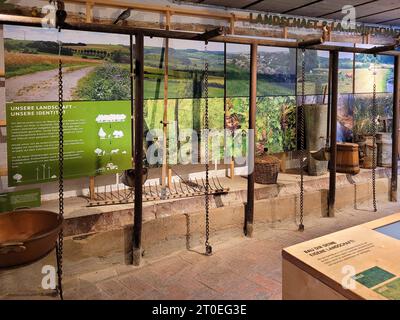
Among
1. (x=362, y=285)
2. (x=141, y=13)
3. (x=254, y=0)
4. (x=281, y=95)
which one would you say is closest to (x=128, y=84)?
(x=141, y=13)

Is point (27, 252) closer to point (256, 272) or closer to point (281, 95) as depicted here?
point (256, 272)

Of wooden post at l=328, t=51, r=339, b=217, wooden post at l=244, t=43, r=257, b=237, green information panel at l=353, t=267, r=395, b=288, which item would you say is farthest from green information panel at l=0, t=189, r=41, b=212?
wooden post at l=328, t=51, r=339, b=217

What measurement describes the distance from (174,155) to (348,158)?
3490 mm

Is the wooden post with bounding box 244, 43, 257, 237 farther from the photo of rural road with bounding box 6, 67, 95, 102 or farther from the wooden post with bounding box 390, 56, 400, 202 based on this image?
the wooden post with bounding box 390, 56, 400, 202

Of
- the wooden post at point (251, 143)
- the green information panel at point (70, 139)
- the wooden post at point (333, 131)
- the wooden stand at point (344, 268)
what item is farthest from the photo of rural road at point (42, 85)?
the wooden stand at point (344, 268)

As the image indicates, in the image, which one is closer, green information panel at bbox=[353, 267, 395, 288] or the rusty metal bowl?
green information panel at bbox=[353, 267, 395, 288]

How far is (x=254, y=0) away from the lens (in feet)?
20.4

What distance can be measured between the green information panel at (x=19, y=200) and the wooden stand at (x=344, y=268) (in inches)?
141

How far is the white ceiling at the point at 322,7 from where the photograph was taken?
6.38 meters

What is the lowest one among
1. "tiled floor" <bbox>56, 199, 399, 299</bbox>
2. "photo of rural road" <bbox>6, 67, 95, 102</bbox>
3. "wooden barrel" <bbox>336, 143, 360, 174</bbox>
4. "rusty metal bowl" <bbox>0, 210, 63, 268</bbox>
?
"tiled floor" <bbox>56, 199, 399, 299</bbox>

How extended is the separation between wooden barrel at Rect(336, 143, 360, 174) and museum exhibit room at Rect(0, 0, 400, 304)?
0.03 meters

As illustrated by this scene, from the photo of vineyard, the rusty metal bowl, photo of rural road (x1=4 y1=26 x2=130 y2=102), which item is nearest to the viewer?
the rusty metal bowl

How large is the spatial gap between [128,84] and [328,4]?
12.1 ft

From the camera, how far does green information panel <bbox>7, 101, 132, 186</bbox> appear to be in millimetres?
4570
